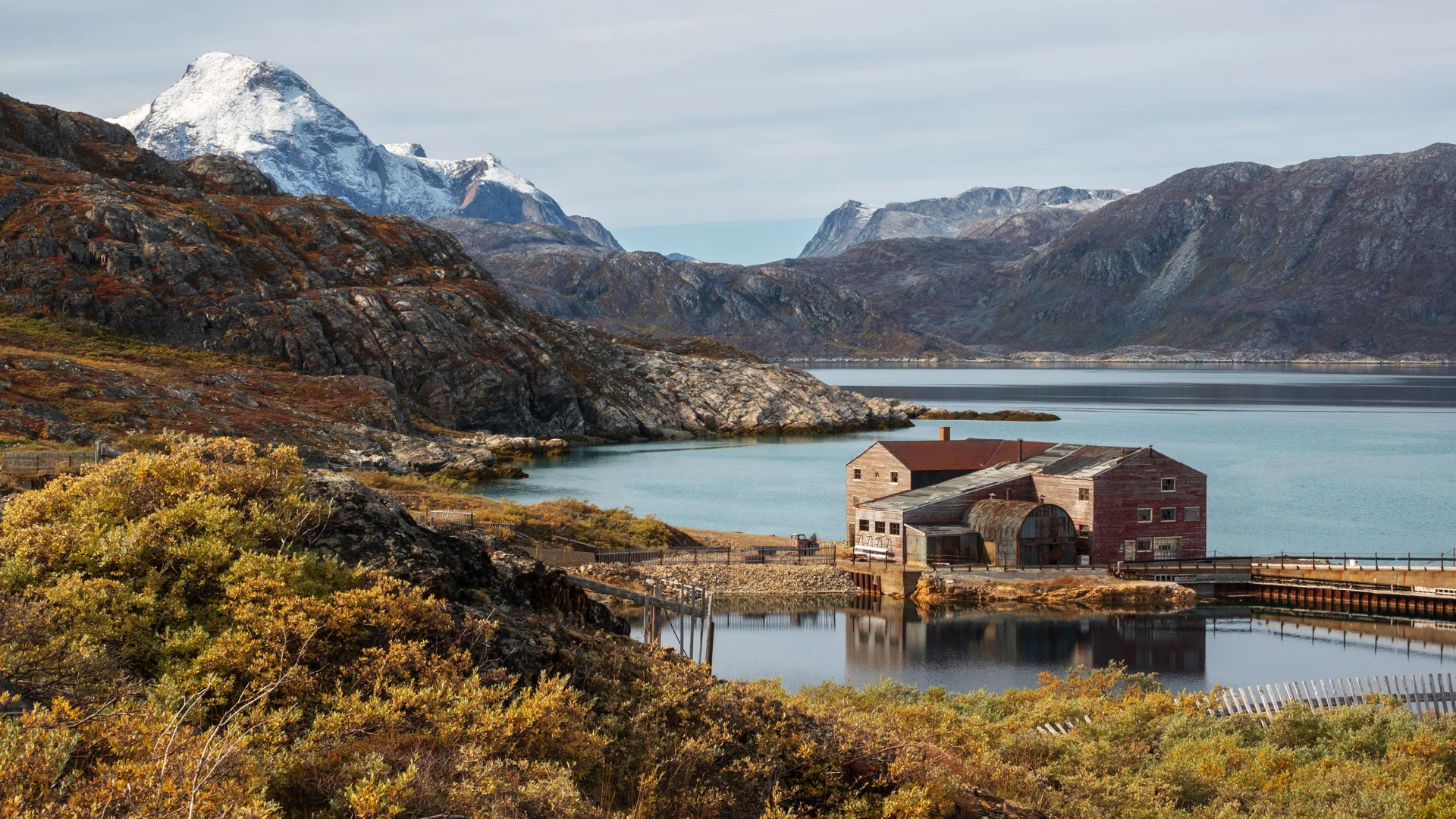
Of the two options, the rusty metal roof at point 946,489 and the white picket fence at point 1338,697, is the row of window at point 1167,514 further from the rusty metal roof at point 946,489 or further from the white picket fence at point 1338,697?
the white picket fence at point 1338,697

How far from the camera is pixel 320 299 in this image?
12925 centimetres

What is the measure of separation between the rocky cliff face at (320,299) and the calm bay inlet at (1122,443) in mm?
12834

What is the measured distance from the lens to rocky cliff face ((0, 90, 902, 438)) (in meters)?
120

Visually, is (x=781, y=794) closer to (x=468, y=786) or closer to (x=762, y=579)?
(x=468, y=786)

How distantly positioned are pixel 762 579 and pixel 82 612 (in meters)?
46.4

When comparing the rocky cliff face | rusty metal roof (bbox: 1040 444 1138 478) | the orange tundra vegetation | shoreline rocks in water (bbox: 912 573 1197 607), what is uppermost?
the rocky cliff face

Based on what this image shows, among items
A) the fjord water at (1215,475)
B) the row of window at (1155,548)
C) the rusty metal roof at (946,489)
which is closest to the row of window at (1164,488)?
the row of window at (1155,548)

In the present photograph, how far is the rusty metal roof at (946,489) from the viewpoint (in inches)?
2270

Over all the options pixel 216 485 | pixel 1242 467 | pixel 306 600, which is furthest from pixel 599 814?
pixel 1242 467

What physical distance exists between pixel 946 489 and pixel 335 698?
50.7m

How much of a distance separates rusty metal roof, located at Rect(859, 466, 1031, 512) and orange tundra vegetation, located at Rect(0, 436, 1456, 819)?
4055 cm

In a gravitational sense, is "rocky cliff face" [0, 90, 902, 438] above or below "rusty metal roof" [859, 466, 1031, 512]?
above

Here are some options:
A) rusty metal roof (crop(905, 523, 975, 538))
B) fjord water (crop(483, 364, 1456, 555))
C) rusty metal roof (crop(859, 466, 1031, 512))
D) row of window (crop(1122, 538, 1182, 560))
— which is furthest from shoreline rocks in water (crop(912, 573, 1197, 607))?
fjord water (crop(483, 364, 1456, 555))

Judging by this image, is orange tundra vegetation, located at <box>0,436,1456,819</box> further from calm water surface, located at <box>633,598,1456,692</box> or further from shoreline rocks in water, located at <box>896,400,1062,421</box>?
shoreline rocks in water, located at <box>896,400,1062,421</box>
